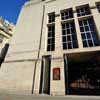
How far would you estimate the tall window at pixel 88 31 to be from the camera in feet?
33.0

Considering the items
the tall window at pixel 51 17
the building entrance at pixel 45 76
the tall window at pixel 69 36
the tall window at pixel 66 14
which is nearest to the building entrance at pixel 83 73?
the tall window at pixel 69 36

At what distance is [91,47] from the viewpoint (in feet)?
30.4

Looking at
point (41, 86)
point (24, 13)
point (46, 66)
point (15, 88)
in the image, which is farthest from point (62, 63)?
point (24, 13)

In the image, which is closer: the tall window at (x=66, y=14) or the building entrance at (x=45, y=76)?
the building entrance at (x=45, y=76)

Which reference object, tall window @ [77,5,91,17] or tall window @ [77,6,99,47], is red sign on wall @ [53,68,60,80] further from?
tall window @ [77,5,91,17]

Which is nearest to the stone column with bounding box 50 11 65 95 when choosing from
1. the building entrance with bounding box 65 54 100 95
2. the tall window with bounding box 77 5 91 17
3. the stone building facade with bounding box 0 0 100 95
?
the stone building facade with bounding box 0 0 100 95

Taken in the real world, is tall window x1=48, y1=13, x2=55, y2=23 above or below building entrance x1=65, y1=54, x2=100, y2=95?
above

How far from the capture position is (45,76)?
30.7 feet

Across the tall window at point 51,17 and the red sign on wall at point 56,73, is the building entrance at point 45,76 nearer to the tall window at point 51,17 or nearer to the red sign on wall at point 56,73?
the red sign on wall at point 56,73

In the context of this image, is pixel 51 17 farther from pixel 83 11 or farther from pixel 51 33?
pixel 83 11

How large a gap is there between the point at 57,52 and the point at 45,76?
317 cm

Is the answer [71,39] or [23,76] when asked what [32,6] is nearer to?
[71,39]

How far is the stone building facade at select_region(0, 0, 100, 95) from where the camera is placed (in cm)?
916

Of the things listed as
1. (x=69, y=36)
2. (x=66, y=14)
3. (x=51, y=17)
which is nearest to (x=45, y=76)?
(x=69, y=36)
